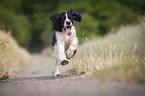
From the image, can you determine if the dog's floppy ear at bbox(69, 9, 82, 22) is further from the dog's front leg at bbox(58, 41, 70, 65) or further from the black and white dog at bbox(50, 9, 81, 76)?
the dog's front leg at bbox(58, 41, 70, 65)

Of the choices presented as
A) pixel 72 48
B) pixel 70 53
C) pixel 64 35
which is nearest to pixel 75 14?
pixel 64 35

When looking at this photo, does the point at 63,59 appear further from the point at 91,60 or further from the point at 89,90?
the point at 89,90

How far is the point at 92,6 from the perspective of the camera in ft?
95.1

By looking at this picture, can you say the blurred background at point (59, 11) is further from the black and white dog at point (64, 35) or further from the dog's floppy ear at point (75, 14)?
the black and white dog at point (64, 35)

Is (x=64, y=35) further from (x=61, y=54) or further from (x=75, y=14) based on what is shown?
(x=75, y=14)

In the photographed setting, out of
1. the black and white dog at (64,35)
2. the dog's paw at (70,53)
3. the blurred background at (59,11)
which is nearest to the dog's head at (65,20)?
the black and white dog at (64,35)

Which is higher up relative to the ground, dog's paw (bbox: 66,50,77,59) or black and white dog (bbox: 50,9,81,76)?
black and white dog (bbox: 50,9,81,76)

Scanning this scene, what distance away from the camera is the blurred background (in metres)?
20.8

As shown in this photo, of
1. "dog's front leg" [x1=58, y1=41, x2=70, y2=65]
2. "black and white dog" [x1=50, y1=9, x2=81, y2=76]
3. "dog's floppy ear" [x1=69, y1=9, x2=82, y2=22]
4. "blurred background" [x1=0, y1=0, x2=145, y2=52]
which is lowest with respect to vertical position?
"dog's front leg" [x1=58, y1=41, x2=70, y2=65]

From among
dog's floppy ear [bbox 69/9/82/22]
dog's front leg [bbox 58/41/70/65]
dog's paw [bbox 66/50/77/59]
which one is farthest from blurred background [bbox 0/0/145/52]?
dog's front leg [bbox 58/41/70/65]

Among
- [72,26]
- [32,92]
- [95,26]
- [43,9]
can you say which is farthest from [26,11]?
[32,92]

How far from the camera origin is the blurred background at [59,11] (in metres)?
20.8

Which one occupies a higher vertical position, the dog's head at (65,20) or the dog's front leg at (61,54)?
the dog's head at (65,20)

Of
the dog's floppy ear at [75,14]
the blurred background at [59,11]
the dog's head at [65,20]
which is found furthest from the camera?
the blurred background at [59,11]
